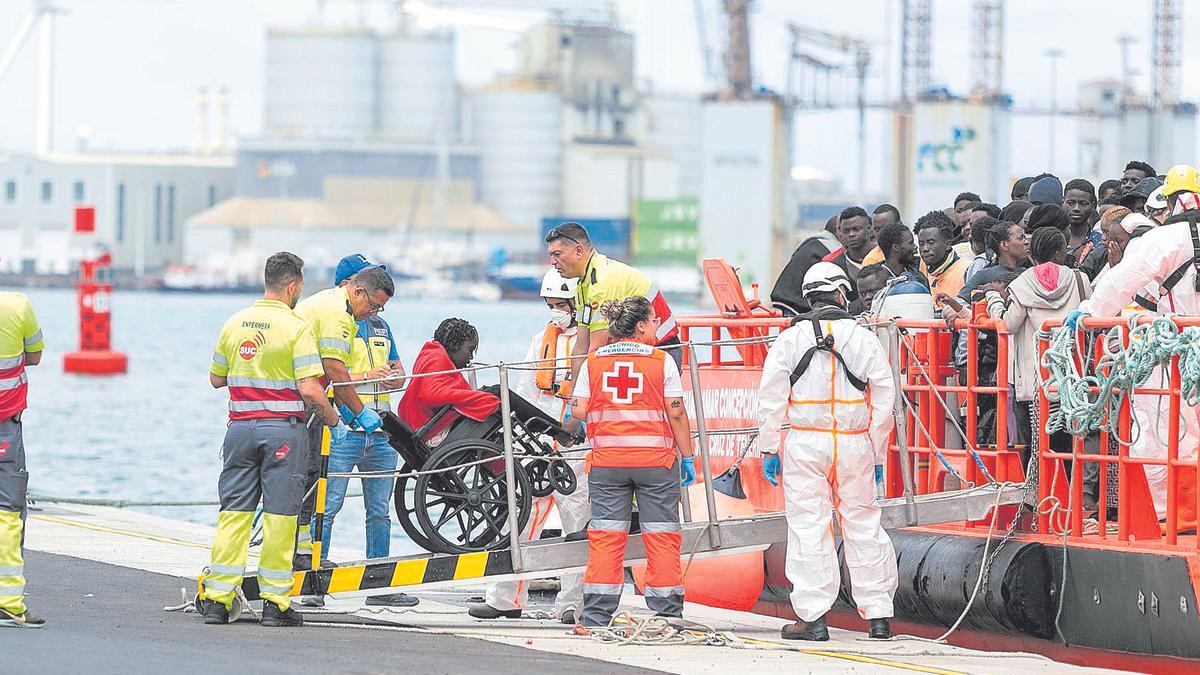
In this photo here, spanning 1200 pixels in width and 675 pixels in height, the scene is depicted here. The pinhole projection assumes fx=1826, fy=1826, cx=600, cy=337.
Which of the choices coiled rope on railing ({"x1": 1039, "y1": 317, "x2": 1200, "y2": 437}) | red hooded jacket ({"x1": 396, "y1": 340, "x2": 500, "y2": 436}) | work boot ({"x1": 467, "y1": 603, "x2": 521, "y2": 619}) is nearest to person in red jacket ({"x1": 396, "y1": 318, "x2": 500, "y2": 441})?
red hooded jacket ({"x1": 396, "y1": 340, "x2": 500, "y2": 436})

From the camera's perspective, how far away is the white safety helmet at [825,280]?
375 inches

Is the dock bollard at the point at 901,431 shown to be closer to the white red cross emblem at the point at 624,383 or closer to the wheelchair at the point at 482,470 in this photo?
the white red cross emblem at the point at 624,383

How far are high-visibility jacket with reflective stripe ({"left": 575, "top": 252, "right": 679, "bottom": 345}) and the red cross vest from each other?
477mm

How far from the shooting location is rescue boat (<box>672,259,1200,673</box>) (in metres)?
9.41

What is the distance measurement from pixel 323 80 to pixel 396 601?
164153 mm

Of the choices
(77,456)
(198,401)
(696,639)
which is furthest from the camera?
(198,401)

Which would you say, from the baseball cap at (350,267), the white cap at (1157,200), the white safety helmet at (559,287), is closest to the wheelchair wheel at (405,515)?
the baseball cap at (350,267)

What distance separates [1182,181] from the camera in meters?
9.83

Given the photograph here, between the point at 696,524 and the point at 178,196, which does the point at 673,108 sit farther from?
the point at 696,524

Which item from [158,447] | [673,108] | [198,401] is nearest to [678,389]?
[158,447]

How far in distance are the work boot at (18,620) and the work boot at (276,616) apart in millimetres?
1141

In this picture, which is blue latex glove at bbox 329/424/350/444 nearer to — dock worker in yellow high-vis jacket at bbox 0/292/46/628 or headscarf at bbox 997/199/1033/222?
dock worker in yellow high-vis jacket at bbox 0/292/46/628

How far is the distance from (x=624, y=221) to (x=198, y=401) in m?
114

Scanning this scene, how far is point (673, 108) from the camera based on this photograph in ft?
623
